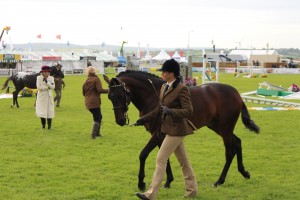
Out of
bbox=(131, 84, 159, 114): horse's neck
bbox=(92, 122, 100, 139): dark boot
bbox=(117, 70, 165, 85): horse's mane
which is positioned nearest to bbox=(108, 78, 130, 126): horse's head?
bbox=(131, 84, 159, 114): horse's neck

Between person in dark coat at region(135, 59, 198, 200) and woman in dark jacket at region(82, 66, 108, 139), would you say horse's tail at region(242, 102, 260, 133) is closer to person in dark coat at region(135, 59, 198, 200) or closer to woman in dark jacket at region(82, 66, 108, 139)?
person in dark coat at region(135, 59, 198, 200)

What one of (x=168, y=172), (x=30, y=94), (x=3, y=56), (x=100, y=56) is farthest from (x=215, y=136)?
(x=100, y=56)

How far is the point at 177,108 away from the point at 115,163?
3500 millimetres

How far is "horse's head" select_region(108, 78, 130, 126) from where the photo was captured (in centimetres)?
760

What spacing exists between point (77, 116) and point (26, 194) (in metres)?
11.2

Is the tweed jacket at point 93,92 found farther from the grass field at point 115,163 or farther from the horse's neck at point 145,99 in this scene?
the horse's neck at point 145,99

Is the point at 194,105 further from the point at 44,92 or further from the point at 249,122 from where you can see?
the point at 44,92

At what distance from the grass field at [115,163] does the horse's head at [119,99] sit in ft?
4.03

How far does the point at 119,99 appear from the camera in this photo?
7.64 metres

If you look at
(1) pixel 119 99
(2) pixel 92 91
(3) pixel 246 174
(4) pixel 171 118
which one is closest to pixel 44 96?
(2) pixel 92 91

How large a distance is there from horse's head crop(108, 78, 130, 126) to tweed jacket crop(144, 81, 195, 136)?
1027mm

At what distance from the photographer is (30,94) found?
27.7 m

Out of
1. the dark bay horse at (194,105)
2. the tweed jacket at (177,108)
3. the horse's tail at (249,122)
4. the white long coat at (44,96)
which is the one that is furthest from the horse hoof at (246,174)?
the white long coat at (44,96)

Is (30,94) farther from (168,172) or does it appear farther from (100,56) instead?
(100,56)
